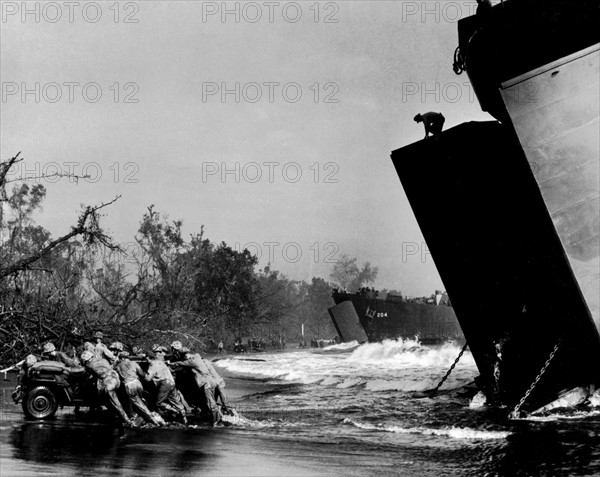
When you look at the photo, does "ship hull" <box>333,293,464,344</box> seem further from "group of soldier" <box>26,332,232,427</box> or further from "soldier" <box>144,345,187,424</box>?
"soldier" <box>144,345,187,424</box>

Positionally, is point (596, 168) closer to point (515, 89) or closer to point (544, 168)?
point (544, 168)

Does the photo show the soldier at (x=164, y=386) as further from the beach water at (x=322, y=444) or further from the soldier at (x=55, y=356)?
the soldier at (x=55, y=356)

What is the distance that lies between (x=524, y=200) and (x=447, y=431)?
3.69 m

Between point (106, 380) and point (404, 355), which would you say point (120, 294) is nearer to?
point (404, 355)

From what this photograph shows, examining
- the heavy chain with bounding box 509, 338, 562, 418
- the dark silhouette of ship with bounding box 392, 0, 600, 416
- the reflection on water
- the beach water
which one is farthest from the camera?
the heavy chain with bounding box 509, 338, 562, 418

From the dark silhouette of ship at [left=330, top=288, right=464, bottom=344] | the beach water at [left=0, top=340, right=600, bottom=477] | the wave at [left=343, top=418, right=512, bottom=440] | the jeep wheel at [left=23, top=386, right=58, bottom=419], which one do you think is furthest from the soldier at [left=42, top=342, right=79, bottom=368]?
the dark silhouette of ship at [left=330, top=288, right=464, bottom=344]

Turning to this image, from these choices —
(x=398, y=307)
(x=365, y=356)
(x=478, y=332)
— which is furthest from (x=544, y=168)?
(x=398, y=307)

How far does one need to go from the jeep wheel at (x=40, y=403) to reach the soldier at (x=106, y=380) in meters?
1.11

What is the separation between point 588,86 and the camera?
8977mm

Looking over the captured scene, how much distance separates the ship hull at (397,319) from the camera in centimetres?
4934

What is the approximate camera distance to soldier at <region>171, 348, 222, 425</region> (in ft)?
33.1

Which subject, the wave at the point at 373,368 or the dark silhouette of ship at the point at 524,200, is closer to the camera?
the dark silhouette of ship at the point at 524,200

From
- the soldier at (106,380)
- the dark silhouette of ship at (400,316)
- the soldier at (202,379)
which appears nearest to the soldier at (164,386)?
the soldier at (202,379)

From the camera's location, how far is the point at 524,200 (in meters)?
10.3
